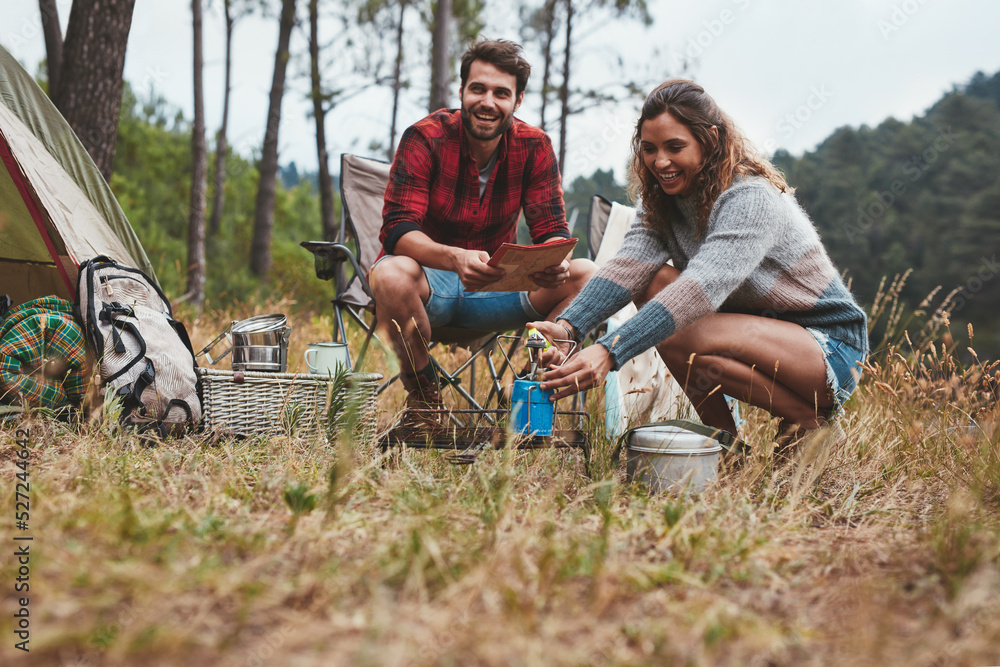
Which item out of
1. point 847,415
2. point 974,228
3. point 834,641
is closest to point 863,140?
point 974,228

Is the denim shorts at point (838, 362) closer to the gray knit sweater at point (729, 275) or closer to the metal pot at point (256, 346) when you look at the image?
the gray knit sweater at point (729, 275)

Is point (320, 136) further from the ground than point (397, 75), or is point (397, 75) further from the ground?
point (397, 75)

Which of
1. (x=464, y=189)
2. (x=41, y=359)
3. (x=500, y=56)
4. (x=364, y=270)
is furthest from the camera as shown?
(x=364, y=270)

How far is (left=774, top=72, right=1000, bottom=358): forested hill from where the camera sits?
20.9 m

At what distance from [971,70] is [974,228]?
1024 centimetres

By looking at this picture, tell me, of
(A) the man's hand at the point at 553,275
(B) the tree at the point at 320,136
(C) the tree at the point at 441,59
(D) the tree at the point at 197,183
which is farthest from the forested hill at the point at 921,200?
(A) the man's hand at the point at 553,275

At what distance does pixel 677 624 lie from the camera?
0.90m

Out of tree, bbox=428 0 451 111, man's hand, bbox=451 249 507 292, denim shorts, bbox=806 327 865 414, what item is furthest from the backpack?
tree, bbox=428 0 451 111

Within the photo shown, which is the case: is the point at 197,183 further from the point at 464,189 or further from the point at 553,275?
the point at 553,275

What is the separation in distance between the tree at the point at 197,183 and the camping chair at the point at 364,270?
369cm

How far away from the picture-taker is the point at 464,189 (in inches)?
97.7

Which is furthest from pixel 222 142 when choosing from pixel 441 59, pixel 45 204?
pixel 45 204

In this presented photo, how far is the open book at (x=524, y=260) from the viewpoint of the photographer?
193cm

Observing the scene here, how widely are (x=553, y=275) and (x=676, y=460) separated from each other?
806 millimetres
